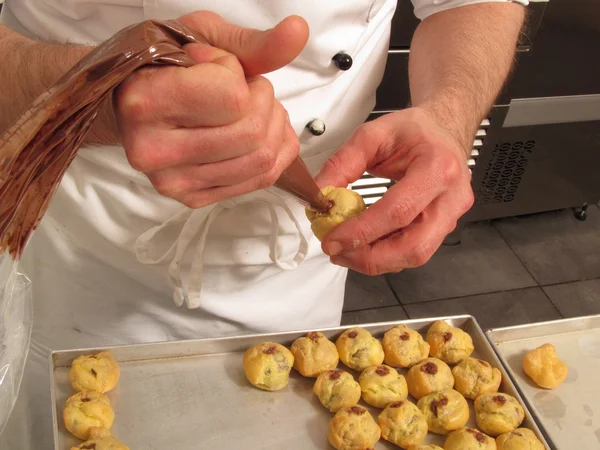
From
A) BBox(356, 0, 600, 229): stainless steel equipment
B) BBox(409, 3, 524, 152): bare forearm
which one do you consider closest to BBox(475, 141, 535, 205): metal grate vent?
BBox(356, 0, 600, 229): stainless steel equipment

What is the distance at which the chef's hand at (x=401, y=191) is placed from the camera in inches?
32.4

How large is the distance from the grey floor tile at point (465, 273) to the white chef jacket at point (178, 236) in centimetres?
130

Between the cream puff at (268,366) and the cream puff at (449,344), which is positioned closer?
the cream puff at (268,366)

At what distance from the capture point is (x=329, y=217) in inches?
34.7

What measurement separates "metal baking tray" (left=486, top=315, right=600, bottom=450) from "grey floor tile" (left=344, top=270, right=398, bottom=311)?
1.27 meters

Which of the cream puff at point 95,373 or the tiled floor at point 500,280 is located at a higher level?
the cream puff at point 95,373

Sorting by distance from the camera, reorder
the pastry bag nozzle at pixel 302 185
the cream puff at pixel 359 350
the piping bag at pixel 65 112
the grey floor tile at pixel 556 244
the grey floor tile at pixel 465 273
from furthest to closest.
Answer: the grey floor tile at pixel 556 244
the grey floor tile at pixel 465 273
the cream puff at pixel 359 350
the pastry bag nozzle at pixel 302 185
the piping bag at pixel 65 112

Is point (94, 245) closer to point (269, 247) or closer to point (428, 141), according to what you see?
point (269, 247)

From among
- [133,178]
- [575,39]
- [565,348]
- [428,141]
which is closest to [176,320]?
[133,178]

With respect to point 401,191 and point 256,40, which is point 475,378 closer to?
point 401,191

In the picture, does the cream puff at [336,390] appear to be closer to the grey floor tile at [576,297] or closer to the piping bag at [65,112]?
the piping bag at [65,112]

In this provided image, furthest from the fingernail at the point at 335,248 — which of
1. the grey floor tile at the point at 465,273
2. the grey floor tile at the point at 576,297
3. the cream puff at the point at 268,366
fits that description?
the grey floor tile at the point at 576,297

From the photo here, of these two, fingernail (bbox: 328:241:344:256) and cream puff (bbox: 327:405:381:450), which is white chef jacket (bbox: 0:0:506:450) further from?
cream puff (bbox: 327:405:381:450)

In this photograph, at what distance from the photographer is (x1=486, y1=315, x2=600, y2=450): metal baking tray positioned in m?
1.01
